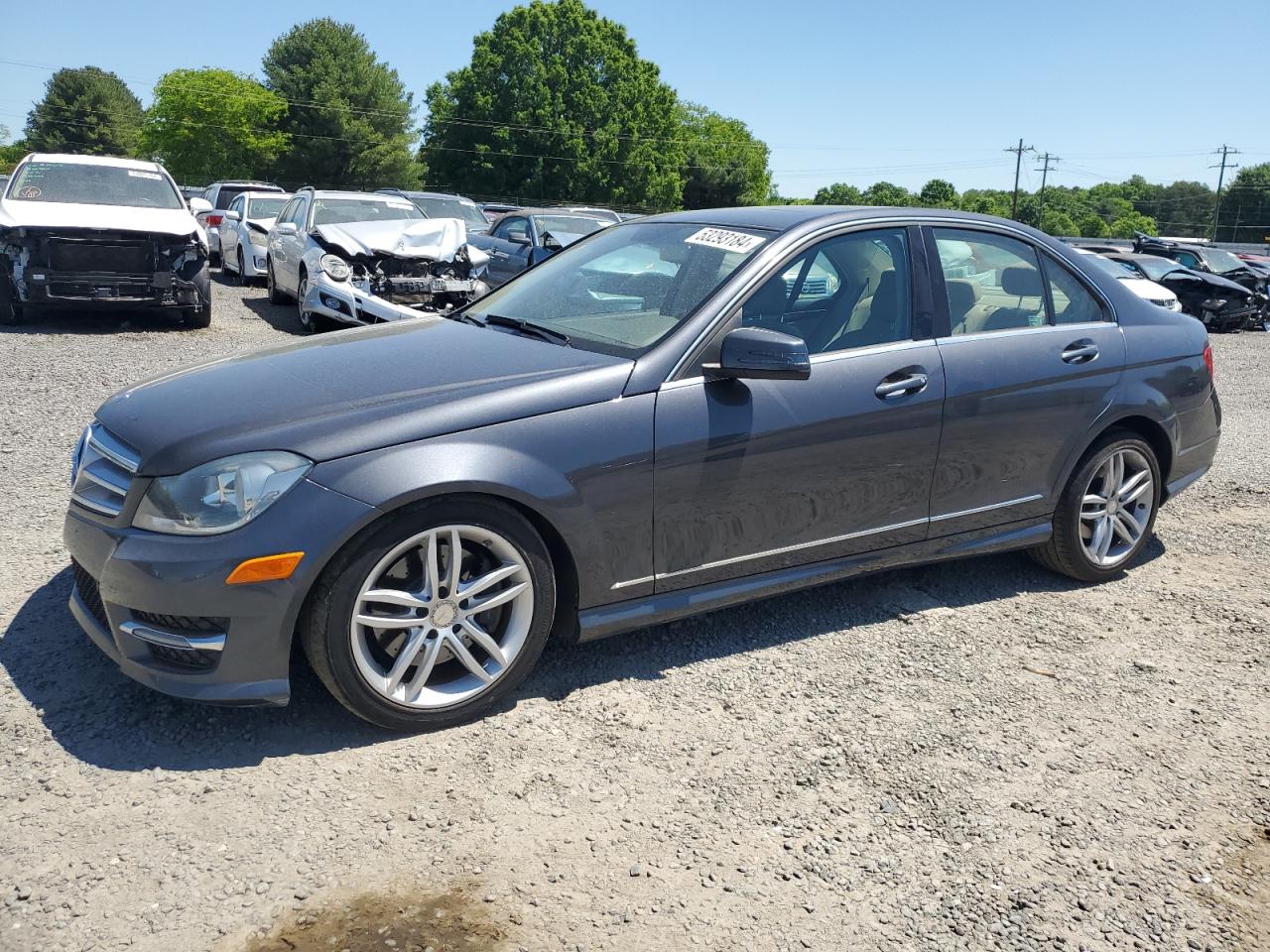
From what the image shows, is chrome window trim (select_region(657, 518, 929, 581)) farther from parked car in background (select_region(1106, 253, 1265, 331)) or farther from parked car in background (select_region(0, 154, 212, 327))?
parked car in background (select_region(1106, 253, 1265, 331))

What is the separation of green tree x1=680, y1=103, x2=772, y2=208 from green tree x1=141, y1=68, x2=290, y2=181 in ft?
103

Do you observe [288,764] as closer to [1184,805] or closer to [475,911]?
[475,911]

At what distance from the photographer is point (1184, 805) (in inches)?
124

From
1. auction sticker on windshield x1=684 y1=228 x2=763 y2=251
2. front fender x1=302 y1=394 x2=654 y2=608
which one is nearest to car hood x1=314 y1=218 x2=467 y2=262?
auction sticker on windshield x1=684 y1=228 x2=763 y2=251

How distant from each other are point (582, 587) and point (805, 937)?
1.37 m

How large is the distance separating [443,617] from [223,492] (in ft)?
2.48

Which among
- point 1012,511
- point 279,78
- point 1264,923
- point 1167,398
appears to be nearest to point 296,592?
point 1264,923

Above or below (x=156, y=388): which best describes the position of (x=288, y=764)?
below

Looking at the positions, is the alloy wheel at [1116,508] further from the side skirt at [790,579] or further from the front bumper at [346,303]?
the front bumper at [346,303]

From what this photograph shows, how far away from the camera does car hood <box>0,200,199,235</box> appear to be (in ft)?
34.3

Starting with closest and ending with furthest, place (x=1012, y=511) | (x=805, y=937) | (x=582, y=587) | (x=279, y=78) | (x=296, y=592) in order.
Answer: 1. (x=805, y=937)
2. (x=296, y=592)
3. (x=582, y=587)
4. (x=1012, y=511)
5. (x=279, y=78)

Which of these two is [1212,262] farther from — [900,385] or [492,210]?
[900,385]

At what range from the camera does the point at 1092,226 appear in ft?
461

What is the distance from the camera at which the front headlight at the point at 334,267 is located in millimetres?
10961
